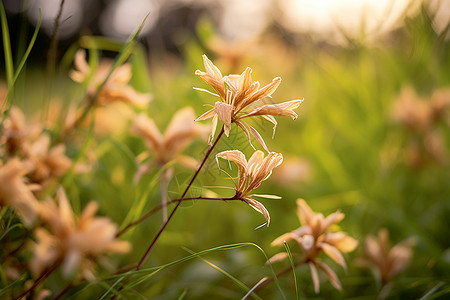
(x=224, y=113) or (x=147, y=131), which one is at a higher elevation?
(x=224, y=113)

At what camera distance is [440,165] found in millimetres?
1070

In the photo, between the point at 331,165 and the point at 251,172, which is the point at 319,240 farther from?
the point at 331,165

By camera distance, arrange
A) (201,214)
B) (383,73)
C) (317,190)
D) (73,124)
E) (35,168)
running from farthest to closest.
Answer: (383,73)
(317,190)
(201,214)
(73,124)
(35,168)

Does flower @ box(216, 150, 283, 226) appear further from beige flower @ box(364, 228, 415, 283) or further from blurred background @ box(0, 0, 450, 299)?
beige flower @ box(364, 228, 415, 283)

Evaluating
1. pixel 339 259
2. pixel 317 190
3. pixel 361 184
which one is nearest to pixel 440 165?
pixel 361 184

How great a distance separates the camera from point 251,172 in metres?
0.45

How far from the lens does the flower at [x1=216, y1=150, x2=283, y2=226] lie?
426 millimetres

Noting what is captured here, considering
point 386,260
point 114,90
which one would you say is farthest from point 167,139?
point 386,260

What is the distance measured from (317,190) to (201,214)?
1.15ft

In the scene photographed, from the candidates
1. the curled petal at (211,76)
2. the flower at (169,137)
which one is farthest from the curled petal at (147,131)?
the curled petal at (211,76)

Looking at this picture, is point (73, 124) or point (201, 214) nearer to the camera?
point (73, 124)

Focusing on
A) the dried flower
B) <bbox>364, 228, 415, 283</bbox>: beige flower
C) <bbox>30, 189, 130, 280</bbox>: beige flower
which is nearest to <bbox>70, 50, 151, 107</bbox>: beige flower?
<bbox>30, 189, 130, 280</bbox>: beige flower

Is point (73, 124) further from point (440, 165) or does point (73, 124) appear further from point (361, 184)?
point (440, 165)

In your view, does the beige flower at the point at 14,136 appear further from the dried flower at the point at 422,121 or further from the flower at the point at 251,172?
the dried flower at the point at 422,121
